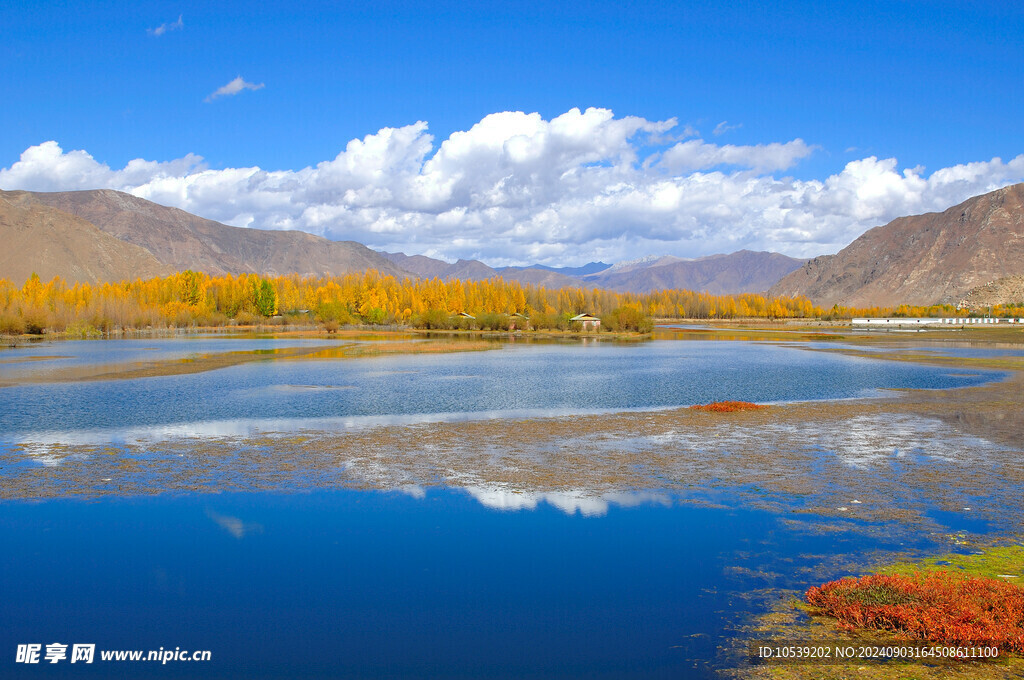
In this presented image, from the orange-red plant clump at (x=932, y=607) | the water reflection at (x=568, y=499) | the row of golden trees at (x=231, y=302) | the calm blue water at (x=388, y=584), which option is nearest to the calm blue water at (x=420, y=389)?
the water reflection at (x=568, y=499)

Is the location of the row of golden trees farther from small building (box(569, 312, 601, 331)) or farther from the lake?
the lake

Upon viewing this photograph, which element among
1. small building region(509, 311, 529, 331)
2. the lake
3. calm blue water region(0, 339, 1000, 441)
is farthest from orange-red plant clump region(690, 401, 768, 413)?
small building region(509, 311, 529, 331)

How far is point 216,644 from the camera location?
27.2 feet

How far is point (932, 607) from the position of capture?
8.40 m

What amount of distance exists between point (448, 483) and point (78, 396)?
22.0 meters

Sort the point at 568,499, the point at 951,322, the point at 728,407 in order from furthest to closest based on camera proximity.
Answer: the point at 951,322 < the point at 728,407 < the point at 568,499

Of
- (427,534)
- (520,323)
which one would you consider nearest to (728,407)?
(427,534)

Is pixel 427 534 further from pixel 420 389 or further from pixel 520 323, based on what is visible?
pixel 520 323

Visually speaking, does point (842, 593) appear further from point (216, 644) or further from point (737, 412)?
point (737, 412)

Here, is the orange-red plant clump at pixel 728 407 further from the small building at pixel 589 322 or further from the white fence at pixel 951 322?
the white fence at pixel 951 322

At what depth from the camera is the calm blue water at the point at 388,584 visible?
26.2 ft

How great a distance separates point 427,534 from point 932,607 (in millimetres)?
7358

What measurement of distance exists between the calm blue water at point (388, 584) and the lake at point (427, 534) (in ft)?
0.13

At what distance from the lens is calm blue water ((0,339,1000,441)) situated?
998 inches
